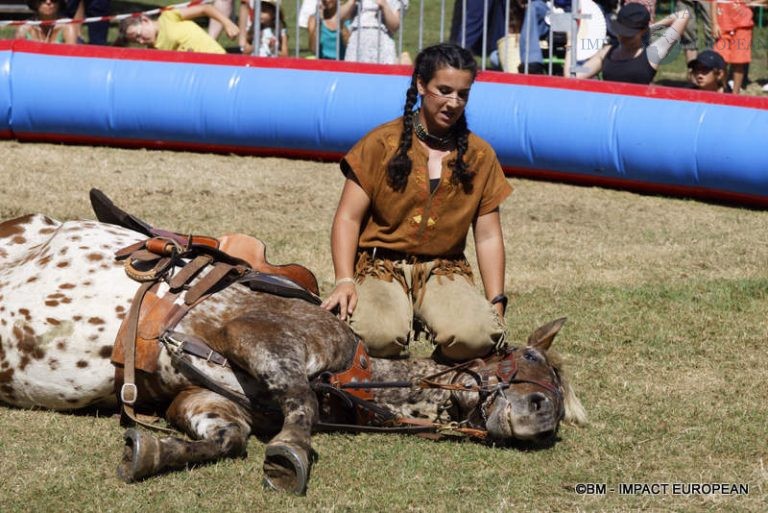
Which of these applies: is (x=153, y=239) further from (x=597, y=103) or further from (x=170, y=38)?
(x=170, y=38)

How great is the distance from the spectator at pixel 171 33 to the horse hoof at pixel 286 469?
8.02 metres

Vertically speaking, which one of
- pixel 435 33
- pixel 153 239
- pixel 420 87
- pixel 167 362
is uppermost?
pixel 420 87

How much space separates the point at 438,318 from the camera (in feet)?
17.0

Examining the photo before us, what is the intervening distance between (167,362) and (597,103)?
543cm

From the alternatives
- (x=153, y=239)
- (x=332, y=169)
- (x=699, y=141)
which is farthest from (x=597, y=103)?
(x=153, y=239)

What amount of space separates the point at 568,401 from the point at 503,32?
735cm

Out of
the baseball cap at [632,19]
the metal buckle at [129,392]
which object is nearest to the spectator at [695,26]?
the baseball cap at [632,19]

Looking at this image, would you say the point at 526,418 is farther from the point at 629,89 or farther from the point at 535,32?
the point at 535,32

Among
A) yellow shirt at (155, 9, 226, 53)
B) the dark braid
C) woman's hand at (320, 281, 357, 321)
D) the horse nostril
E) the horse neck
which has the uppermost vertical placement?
the dark braid

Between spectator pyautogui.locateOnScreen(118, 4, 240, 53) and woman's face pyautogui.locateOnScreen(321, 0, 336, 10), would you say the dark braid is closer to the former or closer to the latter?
woman's face pyautogui.locateOnScreen(321, 0, 336, 10)

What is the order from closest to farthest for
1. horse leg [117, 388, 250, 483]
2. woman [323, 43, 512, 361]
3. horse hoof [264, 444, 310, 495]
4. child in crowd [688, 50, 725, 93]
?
horse hoof [264, 444, 310, 495], horse leg [117, 388, 250, 483], woman [323, 43, 512, 361], child in crowd [688, 50, 725, 93]

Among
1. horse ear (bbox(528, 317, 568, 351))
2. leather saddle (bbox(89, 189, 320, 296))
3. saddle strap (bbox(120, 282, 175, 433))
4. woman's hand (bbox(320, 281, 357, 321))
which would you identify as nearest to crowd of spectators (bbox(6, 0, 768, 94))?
leather saddle (bbox(89, 189, 320, 296))

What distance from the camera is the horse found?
465 cm

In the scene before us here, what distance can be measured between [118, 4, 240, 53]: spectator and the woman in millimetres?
6821
